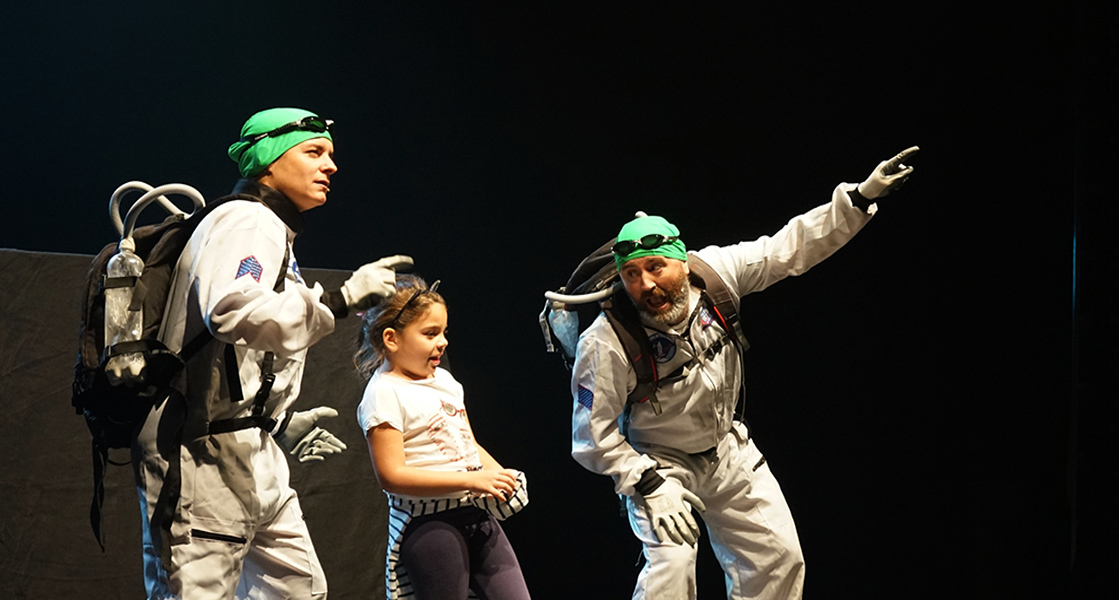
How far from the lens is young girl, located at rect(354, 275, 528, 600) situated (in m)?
2.59

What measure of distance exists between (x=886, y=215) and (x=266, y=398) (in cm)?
307

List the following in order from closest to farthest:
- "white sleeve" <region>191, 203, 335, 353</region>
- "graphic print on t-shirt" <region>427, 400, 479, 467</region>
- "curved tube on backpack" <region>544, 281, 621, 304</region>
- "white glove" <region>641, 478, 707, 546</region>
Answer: "white sleeve" <region>191, 203, 335, 353</region> → "graphic print on t-shirt" <region>427, 400, 479, 467</region> → "white glove" <region>641, 478, 707, 546</region> → "curved tube on backpack" <region>544, 281, 621, 304</region>

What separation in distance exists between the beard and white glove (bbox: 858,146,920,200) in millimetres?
663

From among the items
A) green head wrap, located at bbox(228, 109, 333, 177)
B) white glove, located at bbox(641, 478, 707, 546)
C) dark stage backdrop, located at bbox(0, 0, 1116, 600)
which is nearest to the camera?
green head wrap, located at bbox(228, 109, 333, 177)

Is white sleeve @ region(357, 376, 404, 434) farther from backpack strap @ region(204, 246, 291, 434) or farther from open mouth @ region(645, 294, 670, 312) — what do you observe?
open mouth @ region(645, 294, 670, 312)

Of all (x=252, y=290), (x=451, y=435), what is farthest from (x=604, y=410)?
(x=252, y=290)

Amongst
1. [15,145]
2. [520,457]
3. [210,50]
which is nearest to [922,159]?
[520,457]

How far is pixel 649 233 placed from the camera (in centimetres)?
324

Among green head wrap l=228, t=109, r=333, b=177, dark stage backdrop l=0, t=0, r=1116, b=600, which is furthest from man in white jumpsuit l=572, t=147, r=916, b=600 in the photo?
dark stage backdrop l=0, t=0, r=1116, b=600

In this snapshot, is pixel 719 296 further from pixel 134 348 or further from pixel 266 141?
pixel 134 348

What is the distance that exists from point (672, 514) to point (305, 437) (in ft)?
3.58

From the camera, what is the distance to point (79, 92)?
4047mm

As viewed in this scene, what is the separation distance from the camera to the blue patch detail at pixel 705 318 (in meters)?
3.34

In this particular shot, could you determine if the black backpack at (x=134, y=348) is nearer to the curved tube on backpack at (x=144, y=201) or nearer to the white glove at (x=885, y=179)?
the curved tube on backpack at (x=144, y=201)
